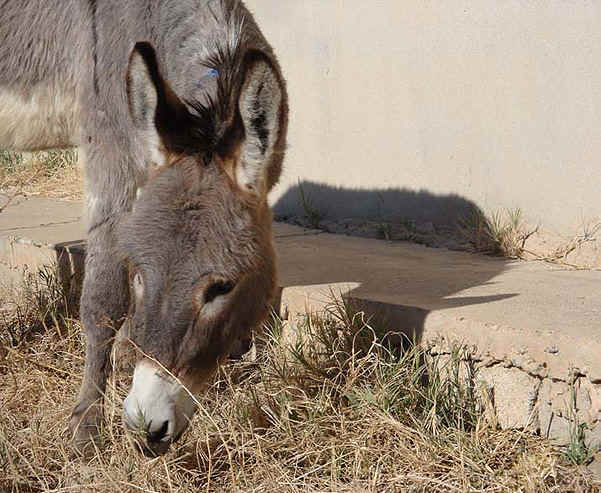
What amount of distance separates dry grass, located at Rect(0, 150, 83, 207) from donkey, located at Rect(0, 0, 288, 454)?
11.7 ft

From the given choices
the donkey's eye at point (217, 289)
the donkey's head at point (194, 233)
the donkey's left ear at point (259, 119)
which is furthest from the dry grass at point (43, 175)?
the donkey's eye at point (217, 289)

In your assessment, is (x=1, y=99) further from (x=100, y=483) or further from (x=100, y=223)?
(x=100, y=483)

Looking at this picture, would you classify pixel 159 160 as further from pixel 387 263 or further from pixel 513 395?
pixel 387 263

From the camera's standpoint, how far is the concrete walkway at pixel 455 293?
2.81 metres

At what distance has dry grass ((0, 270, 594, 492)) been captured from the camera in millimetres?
2600

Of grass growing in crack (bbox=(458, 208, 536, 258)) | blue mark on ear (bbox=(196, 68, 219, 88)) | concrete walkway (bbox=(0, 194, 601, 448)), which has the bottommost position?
concrete walkway (bbox=(0, 194, 601, 448))

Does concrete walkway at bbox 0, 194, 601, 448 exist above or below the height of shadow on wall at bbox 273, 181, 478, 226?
below

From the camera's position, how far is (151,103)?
2781 millimetres

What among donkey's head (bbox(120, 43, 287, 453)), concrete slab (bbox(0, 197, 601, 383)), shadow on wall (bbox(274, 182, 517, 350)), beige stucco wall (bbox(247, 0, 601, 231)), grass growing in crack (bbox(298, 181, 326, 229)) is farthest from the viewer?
grass growing in crack (bbox(298, 181, 326, 229))

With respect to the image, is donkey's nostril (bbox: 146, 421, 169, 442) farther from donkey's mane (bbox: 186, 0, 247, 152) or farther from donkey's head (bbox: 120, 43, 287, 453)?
donkey's mane (bbox: 186, 0, 247, 152)

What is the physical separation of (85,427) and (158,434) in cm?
79

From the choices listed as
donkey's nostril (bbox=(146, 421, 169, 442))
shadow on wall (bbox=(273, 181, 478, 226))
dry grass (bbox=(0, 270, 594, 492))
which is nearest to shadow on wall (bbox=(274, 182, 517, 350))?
shadow on wall (bbox=(273, 181, 478, 226))

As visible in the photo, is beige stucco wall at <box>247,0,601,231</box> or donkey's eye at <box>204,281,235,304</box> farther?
beige stucco wall at <box>247,0,601,231</box>

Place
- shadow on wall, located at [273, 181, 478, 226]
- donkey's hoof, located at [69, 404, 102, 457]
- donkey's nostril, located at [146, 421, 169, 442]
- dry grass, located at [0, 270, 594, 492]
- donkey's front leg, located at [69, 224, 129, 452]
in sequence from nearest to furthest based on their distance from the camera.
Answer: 1. donkey's nostril, located at [146, 421, 169, 442]
2. dry grass, located at [0, 270, 594, 492]
3. donkey's hoof, located at [69, 404, 102, 457]
4. donkey's front leg, located at [69, 224, 129, 452]
5. shadow on wall, located at [273, 181, 478, 226]
